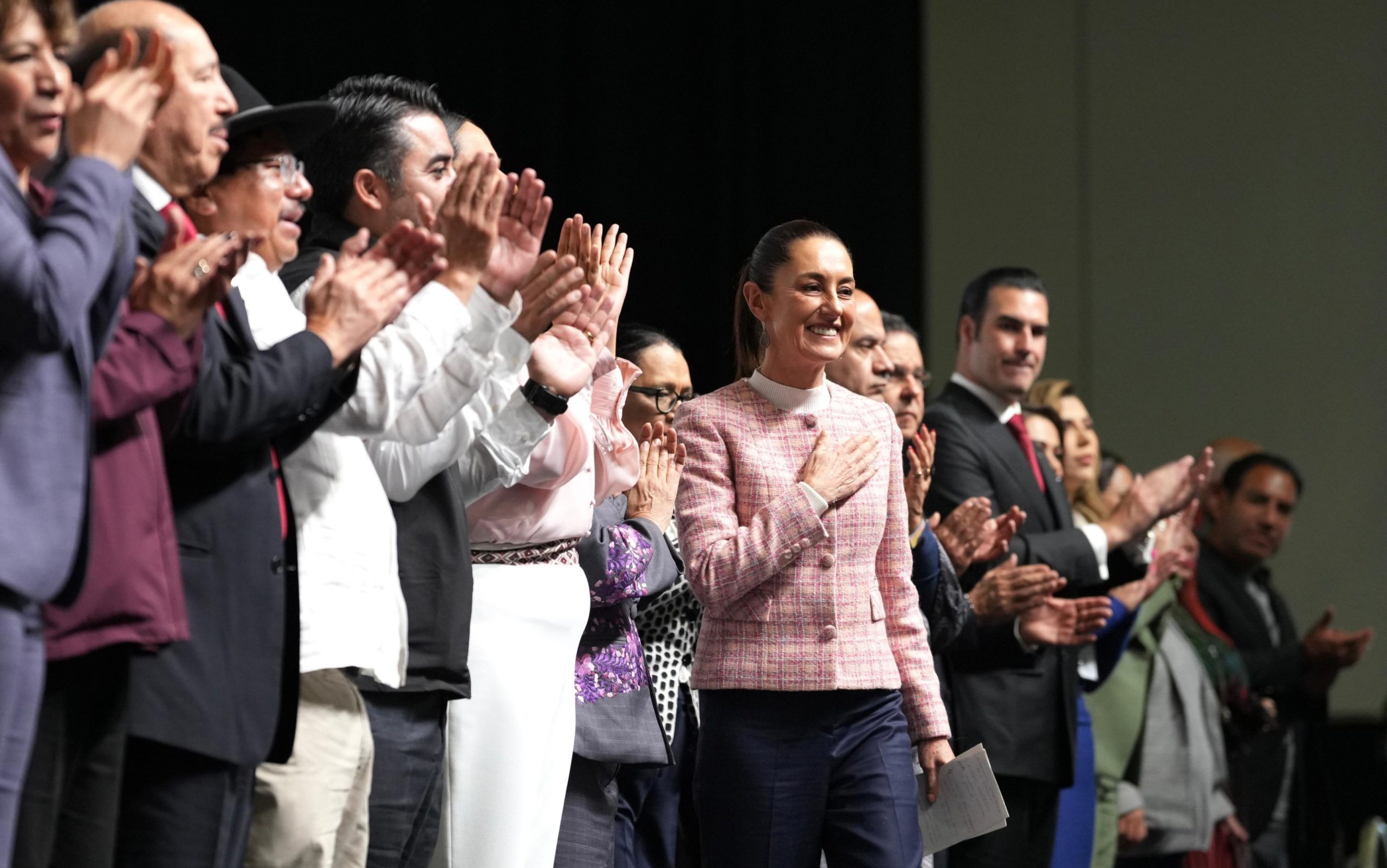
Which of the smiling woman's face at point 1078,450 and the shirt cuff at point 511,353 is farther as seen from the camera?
the smiling woman's face at point 1078,450

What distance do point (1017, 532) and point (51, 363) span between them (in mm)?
2720

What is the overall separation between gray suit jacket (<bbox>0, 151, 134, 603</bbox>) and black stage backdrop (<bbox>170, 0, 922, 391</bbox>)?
138 inches

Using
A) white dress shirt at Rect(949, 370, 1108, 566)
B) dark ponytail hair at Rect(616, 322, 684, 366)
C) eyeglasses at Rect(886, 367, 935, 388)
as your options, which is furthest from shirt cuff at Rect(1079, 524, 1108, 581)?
dark ponytail hair at Rect(616, 322, 684, 366)

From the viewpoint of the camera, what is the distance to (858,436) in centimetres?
289

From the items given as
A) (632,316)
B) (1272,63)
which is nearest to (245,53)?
(632,316)

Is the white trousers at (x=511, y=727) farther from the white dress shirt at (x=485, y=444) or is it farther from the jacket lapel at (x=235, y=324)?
the jacket lapel at (x=235, y=324)

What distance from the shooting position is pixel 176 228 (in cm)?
177

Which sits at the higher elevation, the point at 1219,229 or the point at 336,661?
the point at 1219,229

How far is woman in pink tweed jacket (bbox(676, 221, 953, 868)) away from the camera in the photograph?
2.73 meters

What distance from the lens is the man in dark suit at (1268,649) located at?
17.3 feet

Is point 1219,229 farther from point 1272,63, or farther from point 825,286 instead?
point 825,286

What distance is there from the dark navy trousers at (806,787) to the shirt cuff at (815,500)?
30 centimetres

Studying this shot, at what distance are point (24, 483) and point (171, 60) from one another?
502 mm

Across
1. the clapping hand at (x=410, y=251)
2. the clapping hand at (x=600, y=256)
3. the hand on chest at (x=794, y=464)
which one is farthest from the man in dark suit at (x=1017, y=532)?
the clapping hand at (x=410, y=251)
